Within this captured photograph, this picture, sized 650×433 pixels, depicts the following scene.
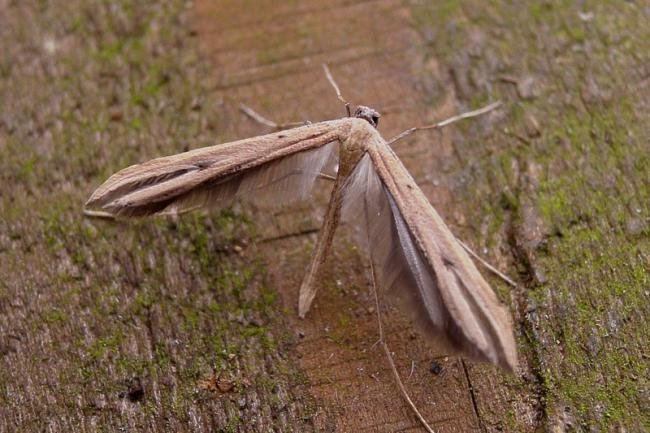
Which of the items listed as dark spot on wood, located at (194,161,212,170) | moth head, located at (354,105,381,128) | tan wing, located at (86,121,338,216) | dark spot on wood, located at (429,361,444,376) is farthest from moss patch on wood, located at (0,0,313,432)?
moth head, located at (354,105,381,128)

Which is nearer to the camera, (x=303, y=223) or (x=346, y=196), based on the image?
(x=346, y=196)

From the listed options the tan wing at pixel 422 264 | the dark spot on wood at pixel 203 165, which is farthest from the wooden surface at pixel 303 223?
the dark spot on wood at pixel 203 165

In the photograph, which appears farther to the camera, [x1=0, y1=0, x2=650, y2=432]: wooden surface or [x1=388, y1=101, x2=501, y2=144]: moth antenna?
[x1=388, y1=101, x2=501, y2=144]: moth antenna

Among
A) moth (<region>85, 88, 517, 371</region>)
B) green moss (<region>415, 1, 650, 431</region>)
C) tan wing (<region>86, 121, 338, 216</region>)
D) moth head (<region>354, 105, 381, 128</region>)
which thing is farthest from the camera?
moth head (<region>354, 105, 381, 128</region>)

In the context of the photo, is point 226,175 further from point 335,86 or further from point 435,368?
point 435,368

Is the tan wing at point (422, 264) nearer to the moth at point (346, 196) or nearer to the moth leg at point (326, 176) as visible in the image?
the moth at point (346, 196)

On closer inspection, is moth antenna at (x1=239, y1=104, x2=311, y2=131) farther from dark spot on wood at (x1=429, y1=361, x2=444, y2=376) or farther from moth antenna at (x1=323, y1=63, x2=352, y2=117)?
dark spot on wood at (x1=429, y1=361, x2=444, y2=376)

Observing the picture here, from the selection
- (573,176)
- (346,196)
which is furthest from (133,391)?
(573,176)

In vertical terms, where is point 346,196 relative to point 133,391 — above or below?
above
